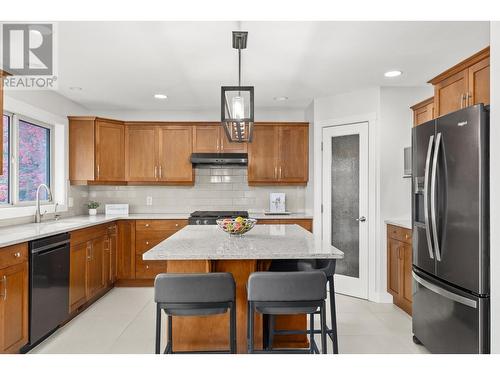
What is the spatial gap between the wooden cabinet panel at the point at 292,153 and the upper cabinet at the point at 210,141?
1.81ft

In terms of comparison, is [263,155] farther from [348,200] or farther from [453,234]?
[453,234]

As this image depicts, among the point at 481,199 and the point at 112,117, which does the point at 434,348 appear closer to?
the point at 481,199

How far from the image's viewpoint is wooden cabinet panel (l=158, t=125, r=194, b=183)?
4.89 metres

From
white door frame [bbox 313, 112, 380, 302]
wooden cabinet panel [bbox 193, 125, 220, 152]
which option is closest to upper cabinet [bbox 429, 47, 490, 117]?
white door frame [bbox 313, 112, 380, 302]

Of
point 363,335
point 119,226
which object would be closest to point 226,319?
point 363,335

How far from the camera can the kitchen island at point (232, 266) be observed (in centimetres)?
199

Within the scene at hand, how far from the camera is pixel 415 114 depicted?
381 cm

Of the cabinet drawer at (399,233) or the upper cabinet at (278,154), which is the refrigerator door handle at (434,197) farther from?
the upper cabinet at (278,154)

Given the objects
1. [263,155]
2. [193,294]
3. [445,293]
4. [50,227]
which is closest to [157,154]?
[263,155]

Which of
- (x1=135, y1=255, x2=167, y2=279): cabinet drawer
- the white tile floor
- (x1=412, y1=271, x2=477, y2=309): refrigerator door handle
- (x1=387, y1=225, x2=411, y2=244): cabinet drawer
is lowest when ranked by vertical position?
the white tile floor

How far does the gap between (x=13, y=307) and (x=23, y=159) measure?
2016 millimetres

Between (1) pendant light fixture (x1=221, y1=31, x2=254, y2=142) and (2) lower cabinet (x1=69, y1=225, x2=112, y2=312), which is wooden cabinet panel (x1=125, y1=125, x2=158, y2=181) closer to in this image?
(2) lower cabinet (x1=69, y1=225, x2=112, y2=312)

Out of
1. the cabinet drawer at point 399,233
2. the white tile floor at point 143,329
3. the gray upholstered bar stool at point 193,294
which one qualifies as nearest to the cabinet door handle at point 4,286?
the white tile floor at point 143,329

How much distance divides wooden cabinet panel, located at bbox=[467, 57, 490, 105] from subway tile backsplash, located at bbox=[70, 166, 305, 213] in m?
2.82
